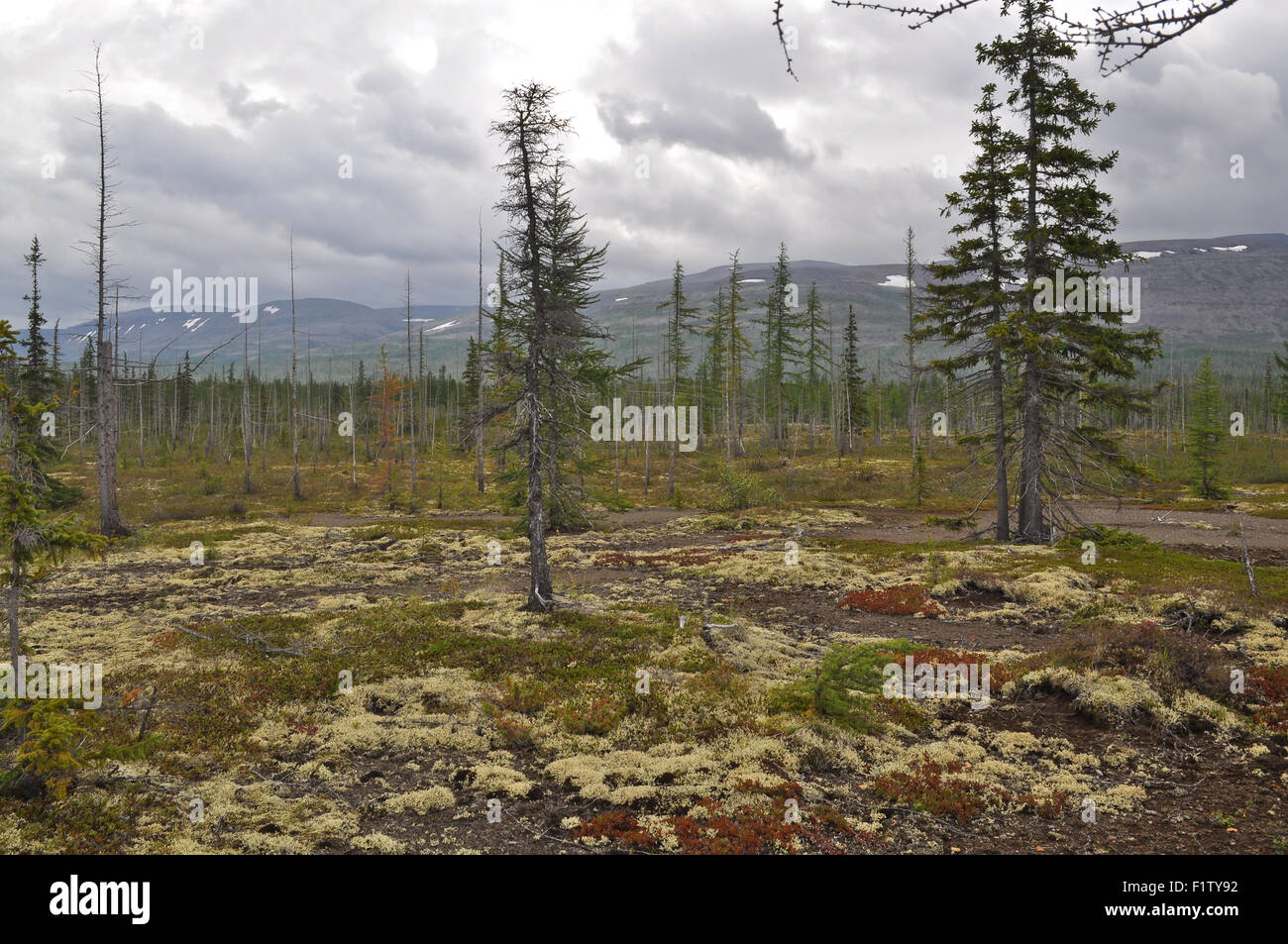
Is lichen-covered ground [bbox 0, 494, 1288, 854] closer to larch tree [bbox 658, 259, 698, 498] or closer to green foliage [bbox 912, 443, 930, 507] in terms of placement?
green foliage [bbox 912, 443, 930, 507]

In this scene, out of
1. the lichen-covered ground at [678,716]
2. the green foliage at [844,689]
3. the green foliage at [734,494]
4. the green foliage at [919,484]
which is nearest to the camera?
the lichen-covered ground at [678,716]

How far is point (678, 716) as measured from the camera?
10.6 m

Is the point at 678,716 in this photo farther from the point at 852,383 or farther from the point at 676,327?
the point at 852,383

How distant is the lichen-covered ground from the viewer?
23.5 ft

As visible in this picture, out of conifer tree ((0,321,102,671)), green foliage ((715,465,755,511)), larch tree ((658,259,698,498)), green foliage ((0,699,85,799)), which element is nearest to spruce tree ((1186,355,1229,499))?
green foliage ((715,465,755,511))

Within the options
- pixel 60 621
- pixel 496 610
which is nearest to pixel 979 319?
pixel 496 610

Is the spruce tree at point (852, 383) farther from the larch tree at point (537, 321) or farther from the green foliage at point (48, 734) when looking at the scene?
the green foliage at point (48, 734)

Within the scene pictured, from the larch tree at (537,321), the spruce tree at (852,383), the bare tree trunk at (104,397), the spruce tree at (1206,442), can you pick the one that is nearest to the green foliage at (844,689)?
the larch tree at (537,321)

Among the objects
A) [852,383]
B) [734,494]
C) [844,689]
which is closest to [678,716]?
[844,689]

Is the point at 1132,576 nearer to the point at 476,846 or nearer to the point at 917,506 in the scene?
the point at 476,846

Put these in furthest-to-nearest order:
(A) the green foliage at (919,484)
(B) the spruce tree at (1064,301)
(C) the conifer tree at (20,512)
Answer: (A) the green foliage at (919,484), (B) the spruce tree at (1064,301), (C) the conifer tree at (20,512)

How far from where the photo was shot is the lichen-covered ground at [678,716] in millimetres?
7148

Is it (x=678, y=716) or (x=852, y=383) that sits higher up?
(x=852, y=383)

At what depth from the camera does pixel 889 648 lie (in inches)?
396
